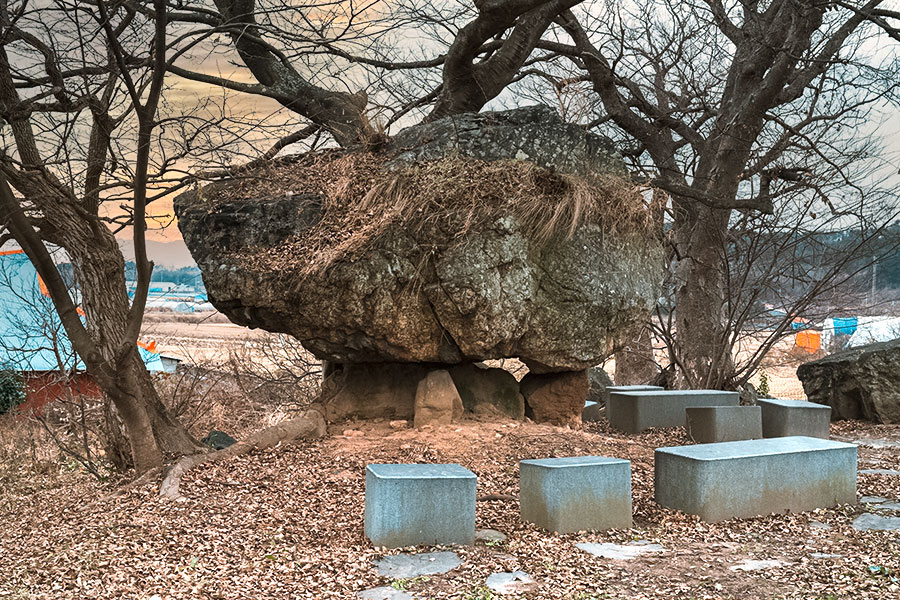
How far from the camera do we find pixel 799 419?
853cm

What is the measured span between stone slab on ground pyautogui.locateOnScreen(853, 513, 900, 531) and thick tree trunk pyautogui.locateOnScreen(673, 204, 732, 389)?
17.6 feet

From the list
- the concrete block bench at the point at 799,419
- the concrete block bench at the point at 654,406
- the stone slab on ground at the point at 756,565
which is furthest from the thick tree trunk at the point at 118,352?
the concrete block bench at the point at 799,419

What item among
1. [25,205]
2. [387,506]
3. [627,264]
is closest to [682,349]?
[627,264]

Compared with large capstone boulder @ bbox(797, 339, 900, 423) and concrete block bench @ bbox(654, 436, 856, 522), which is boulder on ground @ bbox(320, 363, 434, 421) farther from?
large capstone boulder @ bbox(797, 339, 900, 423)

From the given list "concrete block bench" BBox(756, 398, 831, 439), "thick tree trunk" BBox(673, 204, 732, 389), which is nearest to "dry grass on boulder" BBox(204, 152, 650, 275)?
"concrete block bench" BBox(756, 398, 831, 439)

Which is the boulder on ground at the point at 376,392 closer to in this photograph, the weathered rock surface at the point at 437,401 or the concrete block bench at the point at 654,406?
the weathered rock surface at the point at 437,401

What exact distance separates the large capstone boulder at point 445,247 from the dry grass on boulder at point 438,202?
0.01 metres

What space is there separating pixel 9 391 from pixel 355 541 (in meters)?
10.5

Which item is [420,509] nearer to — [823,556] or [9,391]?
[823,556]

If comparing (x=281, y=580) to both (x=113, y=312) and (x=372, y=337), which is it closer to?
(x=372, y=337)

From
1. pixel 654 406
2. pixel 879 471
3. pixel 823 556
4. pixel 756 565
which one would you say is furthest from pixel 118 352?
pixel 879 471

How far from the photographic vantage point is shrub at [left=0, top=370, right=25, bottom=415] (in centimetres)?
1262

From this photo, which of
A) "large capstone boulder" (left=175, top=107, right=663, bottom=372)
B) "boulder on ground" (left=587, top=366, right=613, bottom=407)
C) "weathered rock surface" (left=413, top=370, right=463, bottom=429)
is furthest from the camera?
"boulder on ground" (left=587, top=366, right=613, bottom=407)

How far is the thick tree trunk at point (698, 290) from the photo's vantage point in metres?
10.9
